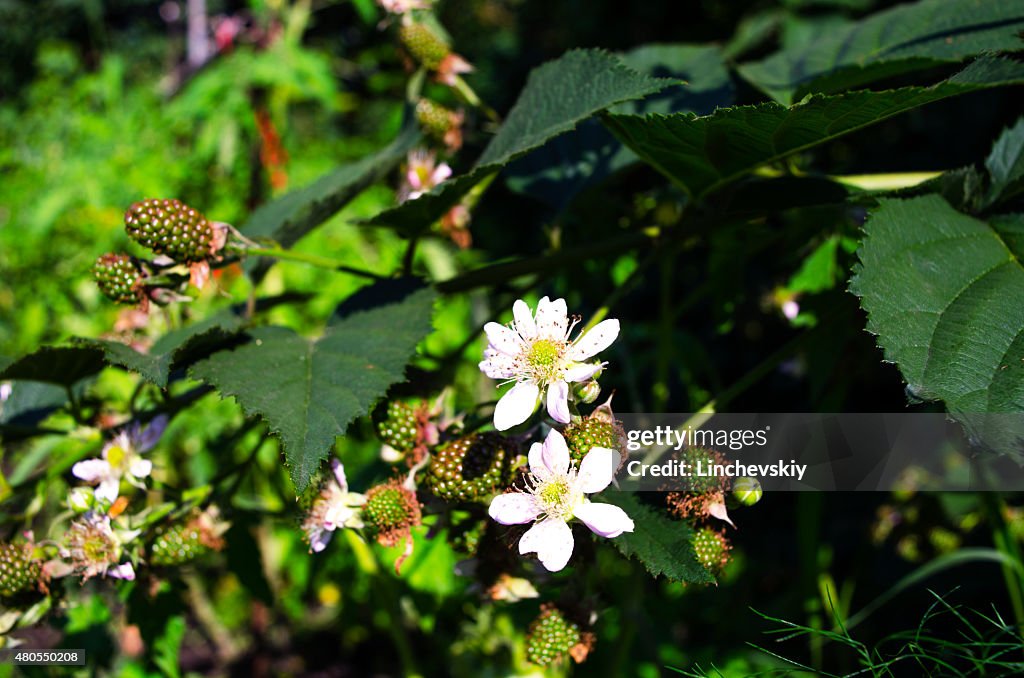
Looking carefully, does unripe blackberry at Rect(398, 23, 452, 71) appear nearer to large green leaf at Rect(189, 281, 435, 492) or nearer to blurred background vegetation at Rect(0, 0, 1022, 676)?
blurred background vegetation at Rect(0, 0, 1022, 676)

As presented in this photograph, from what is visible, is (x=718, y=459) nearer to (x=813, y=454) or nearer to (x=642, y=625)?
(x=813, y=454)

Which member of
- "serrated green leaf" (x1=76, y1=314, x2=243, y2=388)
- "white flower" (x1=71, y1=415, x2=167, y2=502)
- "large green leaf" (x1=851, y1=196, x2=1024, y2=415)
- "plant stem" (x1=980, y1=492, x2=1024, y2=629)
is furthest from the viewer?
"plant stem" (x1=980, y1=492, x2=1024, y2=629)

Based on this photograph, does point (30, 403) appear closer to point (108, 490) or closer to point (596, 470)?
point (108, 490)

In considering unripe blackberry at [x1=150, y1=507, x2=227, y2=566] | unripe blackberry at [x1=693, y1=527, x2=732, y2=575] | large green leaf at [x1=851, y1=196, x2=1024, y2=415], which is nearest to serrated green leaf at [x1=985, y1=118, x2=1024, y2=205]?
large green leaf at [x1=851, y1=196, x2=1024, y2=415]

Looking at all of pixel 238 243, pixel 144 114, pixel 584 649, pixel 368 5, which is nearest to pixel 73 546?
pixel 238 243

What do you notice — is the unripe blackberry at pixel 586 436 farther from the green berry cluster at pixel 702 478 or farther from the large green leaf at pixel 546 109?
the large green leaf at pixel 546 109

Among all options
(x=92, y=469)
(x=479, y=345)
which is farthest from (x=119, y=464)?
(x=479, y=345)

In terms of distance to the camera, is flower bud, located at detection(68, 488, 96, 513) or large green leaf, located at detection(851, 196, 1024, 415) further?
flower bud, located at detection(68, 488, 96, 513)
